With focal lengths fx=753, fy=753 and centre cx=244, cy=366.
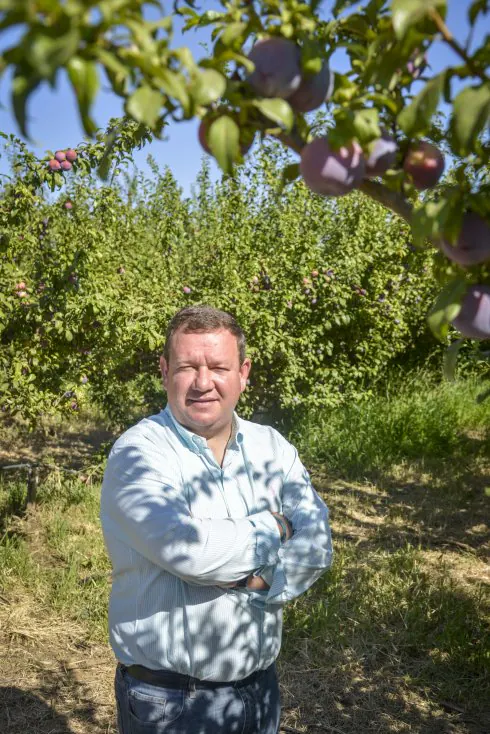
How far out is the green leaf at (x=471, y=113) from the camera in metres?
0.71

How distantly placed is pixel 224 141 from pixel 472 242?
0.29m

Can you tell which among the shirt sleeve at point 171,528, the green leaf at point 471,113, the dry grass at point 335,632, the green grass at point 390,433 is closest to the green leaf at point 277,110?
the green leaf at point 471,113

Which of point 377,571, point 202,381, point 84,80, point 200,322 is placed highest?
point 84,80

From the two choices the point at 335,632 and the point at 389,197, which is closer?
the point at 389,197

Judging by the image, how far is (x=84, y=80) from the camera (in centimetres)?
60

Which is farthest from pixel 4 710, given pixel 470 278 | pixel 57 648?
pixel 470 278

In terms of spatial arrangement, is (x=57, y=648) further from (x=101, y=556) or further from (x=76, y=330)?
(x=76, y=330)

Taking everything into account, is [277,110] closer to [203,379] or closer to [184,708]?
[203,379]

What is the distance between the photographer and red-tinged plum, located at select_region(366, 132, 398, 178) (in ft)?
2.70

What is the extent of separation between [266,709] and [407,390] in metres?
6.10

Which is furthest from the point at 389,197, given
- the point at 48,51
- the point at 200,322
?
the point at 200,322

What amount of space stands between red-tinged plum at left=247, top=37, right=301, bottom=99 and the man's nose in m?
1.08

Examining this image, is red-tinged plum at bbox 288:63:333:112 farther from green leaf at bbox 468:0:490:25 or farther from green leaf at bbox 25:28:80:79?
green leaf at bbox 25:28:80:79

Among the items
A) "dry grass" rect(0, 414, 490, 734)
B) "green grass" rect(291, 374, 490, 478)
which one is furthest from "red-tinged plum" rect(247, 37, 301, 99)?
"green grass" rect(291, 374, 490, 478)
